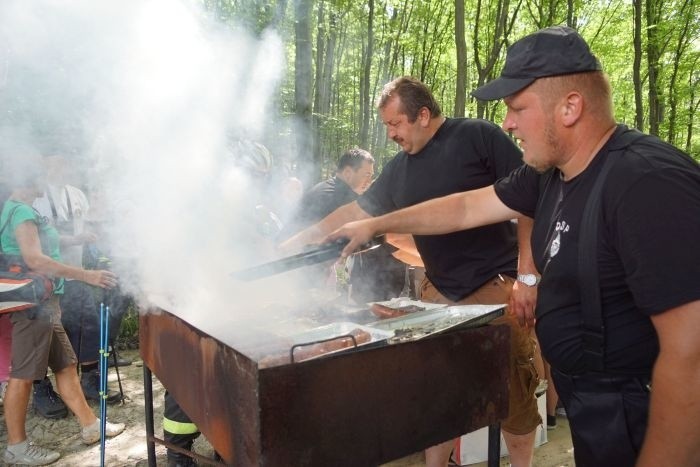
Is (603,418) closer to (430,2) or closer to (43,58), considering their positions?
(43,58)

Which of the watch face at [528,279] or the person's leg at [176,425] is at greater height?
the watch face at [528,279]

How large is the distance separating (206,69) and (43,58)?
266 cm

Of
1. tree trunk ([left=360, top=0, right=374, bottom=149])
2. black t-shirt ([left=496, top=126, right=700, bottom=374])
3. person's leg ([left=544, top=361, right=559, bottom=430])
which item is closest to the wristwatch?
black t-shirt ([left=496, top=126, right=700, bottom=374])

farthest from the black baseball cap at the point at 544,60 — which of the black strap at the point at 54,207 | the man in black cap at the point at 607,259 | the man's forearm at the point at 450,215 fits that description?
the black strap at the point at 54,207

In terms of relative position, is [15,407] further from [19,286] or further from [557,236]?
[557,236]

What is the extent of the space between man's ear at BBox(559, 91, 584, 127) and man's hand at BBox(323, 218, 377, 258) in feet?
3.94

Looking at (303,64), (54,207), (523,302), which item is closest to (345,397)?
(523,302)

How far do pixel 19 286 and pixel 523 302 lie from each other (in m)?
3.46

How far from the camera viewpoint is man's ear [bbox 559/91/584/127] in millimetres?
1594

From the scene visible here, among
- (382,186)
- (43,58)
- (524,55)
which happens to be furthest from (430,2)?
(524,55)

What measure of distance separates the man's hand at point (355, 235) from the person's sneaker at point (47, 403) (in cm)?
350

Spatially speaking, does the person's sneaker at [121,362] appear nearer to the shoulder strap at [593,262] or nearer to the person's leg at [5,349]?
the person's leg at [5,349]

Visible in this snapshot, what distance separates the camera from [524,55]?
166cm

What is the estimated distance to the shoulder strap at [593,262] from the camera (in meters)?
1.48
